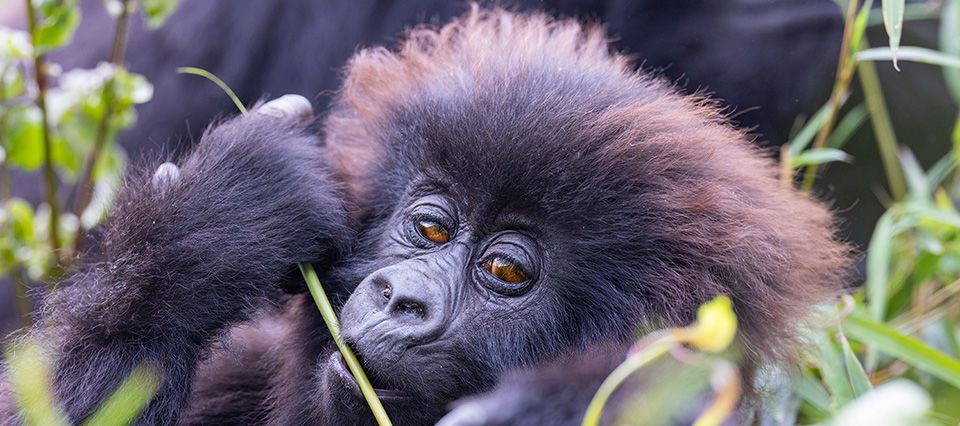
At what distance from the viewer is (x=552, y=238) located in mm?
2230

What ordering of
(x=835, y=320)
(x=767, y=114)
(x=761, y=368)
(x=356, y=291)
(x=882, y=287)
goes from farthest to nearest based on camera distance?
1. (x=767, y=114)
2. (x=882, y=287)
3. (x=835, y=320)
4. (x=761, y=368)
5. (x=356, y=291)

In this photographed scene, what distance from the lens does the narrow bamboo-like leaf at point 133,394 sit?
2.17 meters

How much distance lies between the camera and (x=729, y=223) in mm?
2227

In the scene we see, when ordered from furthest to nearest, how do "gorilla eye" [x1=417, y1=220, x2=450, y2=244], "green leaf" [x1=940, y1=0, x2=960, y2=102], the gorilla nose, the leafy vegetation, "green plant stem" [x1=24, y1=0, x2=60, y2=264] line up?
1. "green leaf" [x1=940, y1=0, x2=960, y2=102]
2. "green plant stem" [x1=24, y1=0, x2=60, y2=264]
3. the leafy vegetation
4. "gorilla eye" [x1=417, y1=220, x2=450, y2=244]
5. the gorilla nose

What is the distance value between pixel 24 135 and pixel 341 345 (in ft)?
4.37

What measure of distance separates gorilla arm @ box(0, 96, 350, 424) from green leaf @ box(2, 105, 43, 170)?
0.55m

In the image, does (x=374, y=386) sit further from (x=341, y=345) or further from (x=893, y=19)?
(x=893, y=19)

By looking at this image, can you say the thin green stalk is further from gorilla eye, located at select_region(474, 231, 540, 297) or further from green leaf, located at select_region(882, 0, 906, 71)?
green leaf, located at select_region(882, 0, 906, 71)

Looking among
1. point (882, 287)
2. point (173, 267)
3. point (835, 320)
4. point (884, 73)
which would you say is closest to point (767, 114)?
point (884, 73)

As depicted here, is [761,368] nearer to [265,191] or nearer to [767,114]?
[265,191]

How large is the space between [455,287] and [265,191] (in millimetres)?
561

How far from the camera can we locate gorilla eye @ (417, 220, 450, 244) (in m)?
2.28

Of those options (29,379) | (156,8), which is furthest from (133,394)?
(156,8)

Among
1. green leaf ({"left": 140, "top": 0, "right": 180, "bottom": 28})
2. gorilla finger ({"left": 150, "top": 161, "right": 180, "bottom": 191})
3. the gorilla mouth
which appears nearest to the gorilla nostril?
the gorilla mouth
